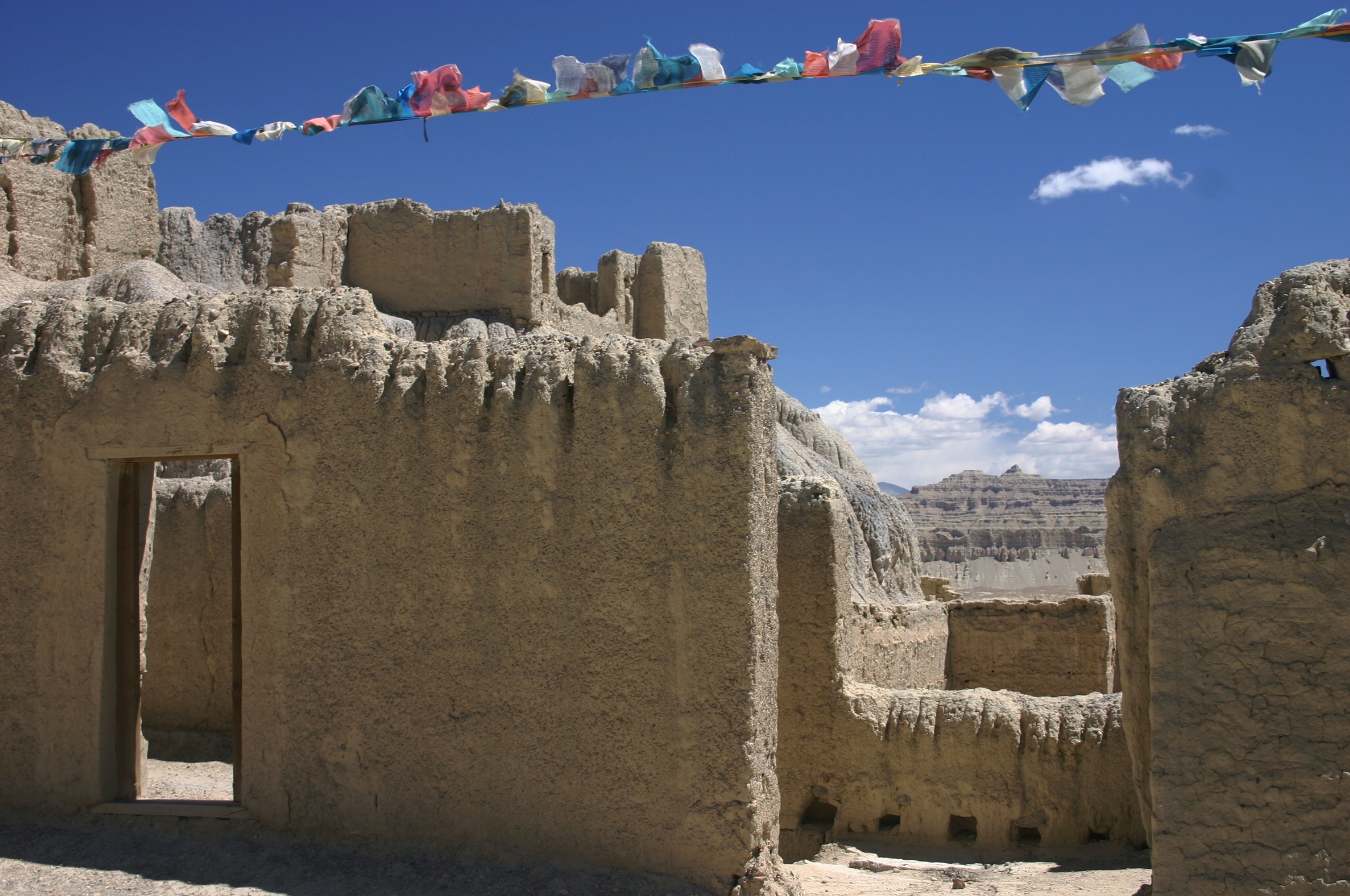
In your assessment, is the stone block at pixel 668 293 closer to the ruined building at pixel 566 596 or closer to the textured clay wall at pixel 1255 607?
the ruined building at pixel 566 596

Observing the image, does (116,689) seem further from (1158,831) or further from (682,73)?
(1158,831)

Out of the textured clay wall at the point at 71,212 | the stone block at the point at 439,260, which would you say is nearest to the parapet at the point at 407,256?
the stone block at the point at 439,260

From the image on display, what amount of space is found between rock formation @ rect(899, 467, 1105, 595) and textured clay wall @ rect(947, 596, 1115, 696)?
3191cm

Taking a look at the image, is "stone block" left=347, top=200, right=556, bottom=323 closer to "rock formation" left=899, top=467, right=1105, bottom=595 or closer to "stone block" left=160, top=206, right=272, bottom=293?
"stone block" left=160, top=206, right=272, bottom=293

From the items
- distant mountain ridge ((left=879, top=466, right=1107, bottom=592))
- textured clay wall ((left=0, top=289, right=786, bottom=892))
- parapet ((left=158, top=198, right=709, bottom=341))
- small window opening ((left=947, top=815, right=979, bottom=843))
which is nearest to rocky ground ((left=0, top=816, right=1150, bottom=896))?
textured clay wall ((left=0, top=289, right=786, bottom=892))

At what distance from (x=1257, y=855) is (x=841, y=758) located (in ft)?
9.97

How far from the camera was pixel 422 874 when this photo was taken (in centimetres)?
449

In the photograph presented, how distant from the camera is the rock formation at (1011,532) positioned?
51.1 meters

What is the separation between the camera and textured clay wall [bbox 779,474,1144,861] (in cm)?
605

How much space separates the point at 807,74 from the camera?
5.19 metres

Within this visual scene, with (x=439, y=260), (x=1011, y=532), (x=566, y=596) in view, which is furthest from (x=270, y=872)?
(x=1011, y=532)

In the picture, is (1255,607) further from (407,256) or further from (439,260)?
(407,256)

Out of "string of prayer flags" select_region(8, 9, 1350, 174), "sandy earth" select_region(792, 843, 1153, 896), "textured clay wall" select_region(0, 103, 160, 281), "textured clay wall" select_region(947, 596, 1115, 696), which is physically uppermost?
"textured clay wall" select_region(0, 103, 160, 281)

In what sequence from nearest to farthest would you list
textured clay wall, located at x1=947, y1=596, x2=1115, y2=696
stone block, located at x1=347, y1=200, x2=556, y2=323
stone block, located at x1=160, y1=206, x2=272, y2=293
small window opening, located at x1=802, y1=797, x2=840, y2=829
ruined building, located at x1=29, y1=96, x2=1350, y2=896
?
ruined building, located at x1=29, y1=96, x2=1350, y2=896 → small window opening, located at x1=802, y1=797, x2=840, y2=829 → textured clay wall, located at x1=947, y1=596, x2=1115, y2=696 → stone block, located at x1=160, y1=206, x2=272, y2=293 → stone block, located at x1=347, y1=200, x2=556, y2=323
